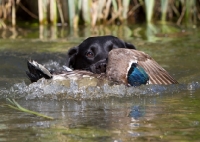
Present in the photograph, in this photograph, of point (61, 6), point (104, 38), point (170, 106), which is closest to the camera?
point (170, 106)

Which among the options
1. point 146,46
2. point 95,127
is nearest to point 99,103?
point 95,127

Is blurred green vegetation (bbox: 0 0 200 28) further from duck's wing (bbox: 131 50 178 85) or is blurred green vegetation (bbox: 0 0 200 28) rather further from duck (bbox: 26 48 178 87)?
duck (bbox: 26 48 178 87)

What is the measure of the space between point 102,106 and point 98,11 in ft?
22.1

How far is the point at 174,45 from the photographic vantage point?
873cm

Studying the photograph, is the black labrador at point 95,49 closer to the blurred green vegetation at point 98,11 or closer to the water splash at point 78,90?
the water splash at point 78,90

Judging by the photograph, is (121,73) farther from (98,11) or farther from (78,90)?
(98,11)

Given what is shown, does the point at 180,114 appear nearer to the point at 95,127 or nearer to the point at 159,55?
the point at 95,127

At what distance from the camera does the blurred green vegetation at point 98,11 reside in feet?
36.2

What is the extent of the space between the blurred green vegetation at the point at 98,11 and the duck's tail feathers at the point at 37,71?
5831 mm

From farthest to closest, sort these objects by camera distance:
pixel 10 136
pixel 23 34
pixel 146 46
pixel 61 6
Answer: pixel 61 6 < pixel 23 34 < pixel 146 46 < pixel 10 136

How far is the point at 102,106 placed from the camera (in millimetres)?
4570

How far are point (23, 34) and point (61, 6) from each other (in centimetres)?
154

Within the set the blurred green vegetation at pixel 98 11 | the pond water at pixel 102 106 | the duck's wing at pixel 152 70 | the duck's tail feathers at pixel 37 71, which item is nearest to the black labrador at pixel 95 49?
the pond water at pixel 102 106

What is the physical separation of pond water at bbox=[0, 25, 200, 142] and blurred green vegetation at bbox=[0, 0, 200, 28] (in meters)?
2.74
